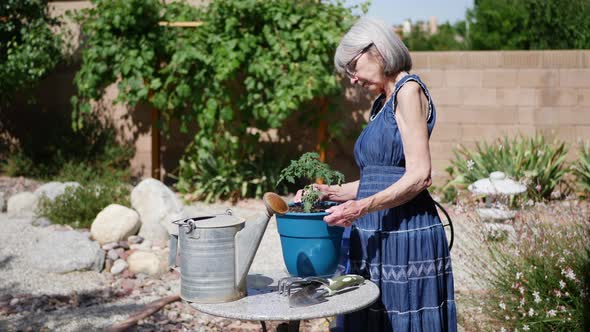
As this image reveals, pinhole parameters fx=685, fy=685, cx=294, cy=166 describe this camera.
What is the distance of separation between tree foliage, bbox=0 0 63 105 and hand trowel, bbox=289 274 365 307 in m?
6.08

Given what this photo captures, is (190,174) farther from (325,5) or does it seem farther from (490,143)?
(490,143)

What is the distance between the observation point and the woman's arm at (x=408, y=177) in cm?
205

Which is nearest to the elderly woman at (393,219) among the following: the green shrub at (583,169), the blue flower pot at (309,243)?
the blue flower pot at (309,243)

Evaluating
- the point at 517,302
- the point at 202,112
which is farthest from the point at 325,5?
the point at 517,302

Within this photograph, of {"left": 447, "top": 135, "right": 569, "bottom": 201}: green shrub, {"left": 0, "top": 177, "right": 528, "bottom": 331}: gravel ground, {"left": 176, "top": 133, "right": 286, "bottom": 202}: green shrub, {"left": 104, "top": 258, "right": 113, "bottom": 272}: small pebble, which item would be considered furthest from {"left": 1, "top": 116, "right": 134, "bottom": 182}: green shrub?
{"left": 447, "top": 135, "right": 569, "bottom": 201}: green shrub

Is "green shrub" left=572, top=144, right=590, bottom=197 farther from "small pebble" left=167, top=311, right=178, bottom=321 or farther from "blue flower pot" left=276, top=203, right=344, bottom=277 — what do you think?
"blue flower pot" left=276, top=203, right=344, bottom=277

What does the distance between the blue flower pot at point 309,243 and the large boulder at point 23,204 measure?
459cm

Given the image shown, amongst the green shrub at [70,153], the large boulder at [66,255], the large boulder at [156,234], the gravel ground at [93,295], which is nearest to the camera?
the gravel ground at [93,295]

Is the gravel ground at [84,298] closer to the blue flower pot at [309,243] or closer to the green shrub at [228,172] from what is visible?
the blue flower pot at [309,243]

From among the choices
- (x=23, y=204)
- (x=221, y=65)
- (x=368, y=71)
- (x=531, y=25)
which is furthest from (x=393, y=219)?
(x=531, y=25)

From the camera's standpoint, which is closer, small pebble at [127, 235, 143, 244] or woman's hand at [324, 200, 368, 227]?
woman's hand at [324, 200, 368, 227]

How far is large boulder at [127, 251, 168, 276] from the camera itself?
4.61 m

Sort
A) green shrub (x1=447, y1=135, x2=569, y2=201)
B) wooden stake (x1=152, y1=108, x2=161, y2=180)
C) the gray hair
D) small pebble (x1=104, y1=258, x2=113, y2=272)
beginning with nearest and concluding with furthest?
the gray hair < small pebble (x1=104, y1=258, x2=113, y2=272) < green shrub (x1=447, y1=135, x2=569, y2=201) < wooden stake (x1=152, y1=108, x2=161, y2=180)

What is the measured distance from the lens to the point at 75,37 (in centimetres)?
830
